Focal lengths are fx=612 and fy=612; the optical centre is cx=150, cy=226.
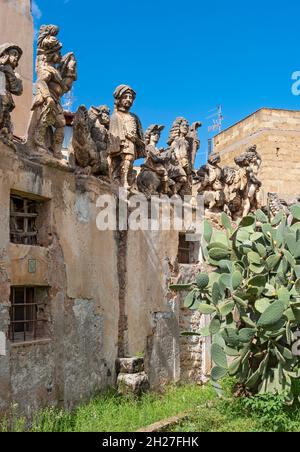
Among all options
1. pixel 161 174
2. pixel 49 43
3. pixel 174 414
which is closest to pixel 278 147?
pixel 161 174

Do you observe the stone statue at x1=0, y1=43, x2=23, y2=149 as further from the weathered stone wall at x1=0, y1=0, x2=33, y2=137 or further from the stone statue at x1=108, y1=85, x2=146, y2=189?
the weathered stone wall at x1=0, y1=0, x2=33, y2=137

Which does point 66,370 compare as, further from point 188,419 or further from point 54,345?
point 188,419

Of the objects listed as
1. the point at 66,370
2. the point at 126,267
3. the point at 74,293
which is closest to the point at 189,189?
the point at 126,267

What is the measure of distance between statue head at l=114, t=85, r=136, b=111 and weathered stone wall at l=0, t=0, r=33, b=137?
166cm

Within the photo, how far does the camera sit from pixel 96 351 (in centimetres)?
765

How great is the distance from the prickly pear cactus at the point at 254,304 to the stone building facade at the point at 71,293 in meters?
1.34

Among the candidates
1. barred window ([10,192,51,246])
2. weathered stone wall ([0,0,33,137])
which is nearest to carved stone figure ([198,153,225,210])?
weathered stone wall ([0,0,33,137])

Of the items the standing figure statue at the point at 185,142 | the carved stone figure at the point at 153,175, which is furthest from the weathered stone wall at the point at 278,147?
the carved stone figure at the point at 153,175

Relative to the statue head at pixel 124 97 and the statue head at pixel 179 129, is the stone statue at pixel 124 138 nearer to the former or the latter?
the statue head at pixel 124 97

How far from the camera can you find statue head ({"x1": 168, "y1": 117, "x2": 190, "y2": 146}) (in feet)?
34.4

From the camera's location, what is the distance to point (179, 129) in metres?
10.5

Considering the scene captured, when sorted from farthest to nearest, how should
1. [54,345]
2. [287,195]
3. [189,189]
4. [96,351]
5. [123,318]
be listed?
1. [287,195]
2. [189,189]
3. [123,318]
4. [96,351]
5. [54,345]

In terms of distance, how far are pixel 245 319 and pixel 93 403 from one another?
2.16 meters

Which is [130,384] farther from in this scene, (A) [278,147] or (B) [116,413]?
(A) [278,147]
